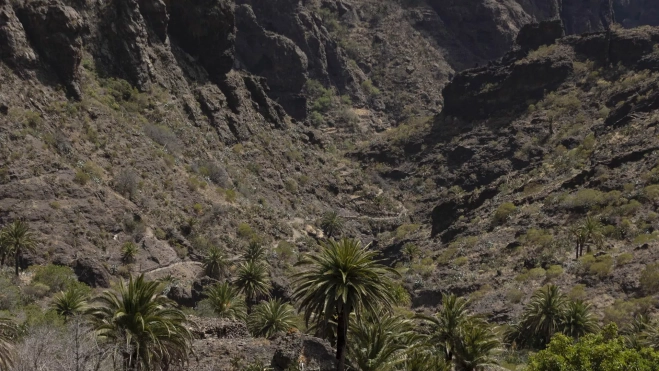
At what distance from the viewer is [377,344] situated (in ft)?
89.6

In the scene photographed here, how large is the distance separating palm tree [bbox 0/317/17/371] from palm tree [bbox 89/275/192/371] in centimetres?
328

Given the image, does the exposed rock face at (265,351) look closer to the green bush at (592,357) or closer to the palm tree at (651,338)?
the green bush at (592,357)

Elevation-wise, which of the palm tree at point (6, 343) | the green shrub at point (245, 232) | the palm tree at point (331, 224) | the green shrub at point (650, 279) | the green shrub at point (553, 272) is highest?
the palm tree at point (331, 224)

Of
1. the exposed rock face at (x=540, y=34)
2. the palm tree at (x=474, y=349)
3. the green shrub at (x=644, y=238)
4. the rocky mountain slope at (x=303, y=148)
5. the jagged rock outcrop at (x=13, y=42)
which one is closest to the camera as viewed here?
the palm tree at (x=474, y=349)

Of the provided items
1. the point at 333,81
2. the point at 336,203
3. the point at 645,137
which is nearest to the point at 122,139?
the point at 336,203

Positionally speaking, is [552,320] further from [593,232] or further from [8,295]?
[8,295]

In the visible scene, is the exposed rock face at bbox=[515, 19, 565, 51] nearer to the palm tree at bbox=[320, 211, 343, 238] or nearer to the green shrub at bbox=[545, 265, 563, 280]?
the palm tree at bbox=[320, 211, 343, 238]

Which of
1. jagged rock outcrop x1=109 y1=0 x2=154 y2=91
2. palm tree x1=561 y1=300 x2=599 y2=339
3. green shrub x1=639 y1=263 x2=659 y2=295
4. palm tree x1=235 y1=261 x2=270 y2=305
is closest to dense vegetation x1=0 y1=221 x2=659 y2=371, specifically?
palm tree x1=561 y1=300 x2=599 y2=339

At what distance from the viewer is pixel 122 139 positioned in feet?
261

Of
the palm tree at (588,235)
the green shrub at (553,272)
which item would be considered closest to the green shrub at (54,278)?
the green shrub at (553,272)

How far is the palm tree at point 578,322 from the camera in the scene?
44812mm

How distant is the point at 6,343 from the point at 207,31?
3542 inches

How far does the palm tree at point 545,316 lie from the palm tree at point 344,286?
886 inches

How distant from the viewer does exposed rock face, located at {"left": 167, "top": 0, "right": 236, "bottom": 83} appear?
350 feet
